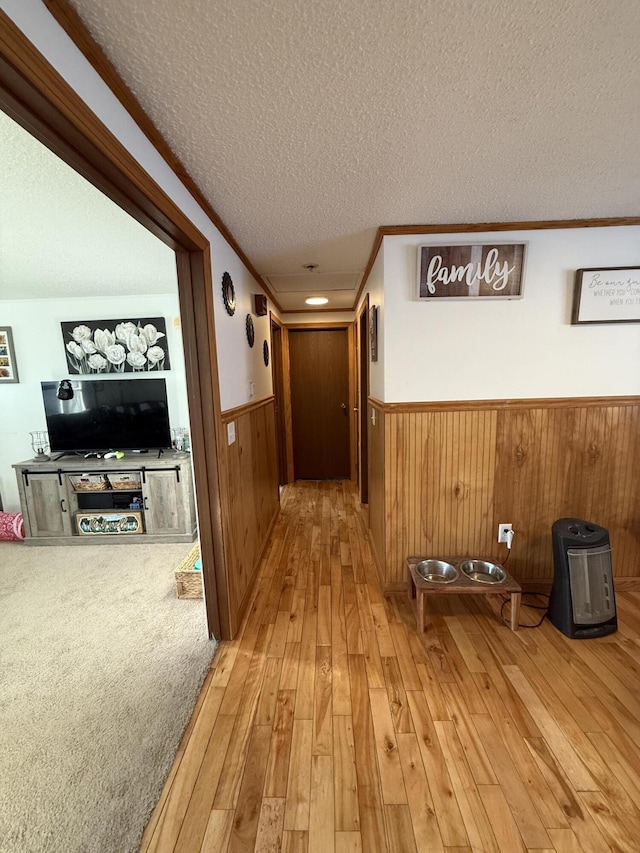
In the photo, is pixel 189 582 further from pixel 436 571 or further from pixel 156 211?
pixel 156 211

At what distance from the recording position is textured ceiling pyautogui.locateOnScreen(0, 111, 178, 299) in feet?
4.15

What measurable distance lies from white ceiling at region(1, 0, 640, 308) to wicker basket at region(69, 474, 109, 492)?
2.46 m

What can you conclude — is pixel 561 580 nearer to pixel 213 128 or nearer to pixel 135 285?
pixel 213 128

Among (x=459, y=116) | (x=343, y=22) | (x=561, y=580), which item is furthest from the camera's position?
(x=561, y=580)

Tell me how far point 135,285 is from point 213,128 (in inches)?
84.0

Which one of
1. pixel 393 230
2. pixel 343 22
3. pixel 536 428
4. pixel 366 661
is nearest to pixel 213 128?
pixel 343 22

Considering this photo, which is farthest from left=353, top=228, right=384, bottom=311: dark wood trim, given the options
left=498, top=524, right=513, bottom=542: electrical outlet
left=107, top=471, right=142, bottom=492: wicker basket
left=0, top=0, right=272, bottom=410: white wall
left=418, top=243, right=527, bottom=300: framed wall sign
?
left=107, top=471, right=142, bottom=492: wicker basket

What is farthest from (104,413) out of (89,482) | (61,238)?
(61,238)

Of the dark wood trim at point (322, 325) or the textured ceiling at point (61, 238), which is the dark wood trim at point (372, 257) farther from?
the textured ceiling at point (61, 238)

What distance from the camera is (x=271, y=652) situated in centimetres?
170

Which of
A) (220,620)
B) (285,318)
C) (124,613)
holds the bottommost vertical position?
(124,613)

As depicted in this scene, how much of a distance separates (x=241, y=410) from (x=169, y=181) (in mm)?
1190

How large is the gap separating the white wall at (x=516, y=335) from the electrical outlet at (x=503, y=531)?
2.65ft

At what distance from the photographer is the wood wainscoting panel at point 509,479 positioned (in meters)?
2.00
